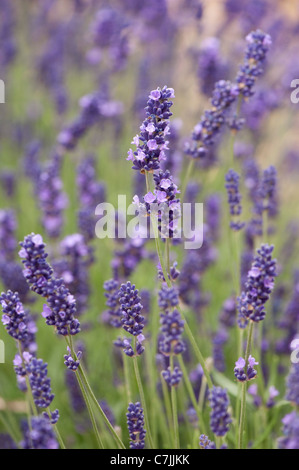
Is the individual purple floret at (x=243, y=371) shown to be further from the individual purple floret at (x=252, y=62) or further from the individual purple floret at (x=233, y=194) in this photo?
the individual purple floret at (x=252, y=62)

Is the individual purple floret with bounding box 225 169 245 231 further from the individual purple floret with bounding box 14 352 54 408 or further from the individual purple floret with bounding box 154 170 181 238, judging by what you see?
the individual purple floret with bounding box 14 352 54 408

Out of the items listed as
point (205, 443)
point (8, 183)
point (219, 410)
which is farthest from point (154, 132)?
point (8, 183)

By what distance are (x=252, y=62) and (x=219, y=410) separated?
1333 millimetres

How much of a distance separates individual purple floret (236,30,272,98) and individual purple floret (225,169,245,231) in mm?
327

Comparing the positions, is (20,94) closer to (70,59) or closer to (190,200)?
(70,59)

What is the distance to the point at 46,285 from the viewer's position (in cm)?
155

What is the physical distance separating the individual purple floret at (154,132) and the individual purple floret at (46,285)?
37cm

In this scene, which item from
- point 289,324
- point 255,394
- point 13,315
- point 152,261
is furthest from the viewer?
point 152,261

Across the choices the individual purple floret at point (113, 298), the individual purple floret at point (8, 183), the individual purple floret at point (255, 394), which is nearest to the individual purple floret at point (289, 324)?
the individual purple floret at point (255, 394)

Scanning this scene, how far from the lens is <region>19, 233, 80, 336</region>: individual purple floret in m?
1.54

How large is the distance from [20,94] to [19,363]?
5.00 metres

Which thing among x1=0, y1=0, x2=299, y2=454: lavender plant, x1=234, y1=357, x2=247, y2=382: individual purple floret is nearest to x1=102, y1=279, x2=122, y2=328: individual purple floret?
x1=0, y1=0, x2=299, y2=454: lavender plant

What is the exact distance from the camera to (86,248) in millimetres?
2607

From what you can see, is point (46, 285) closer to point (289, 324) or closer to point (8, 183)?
point (289, 324)
